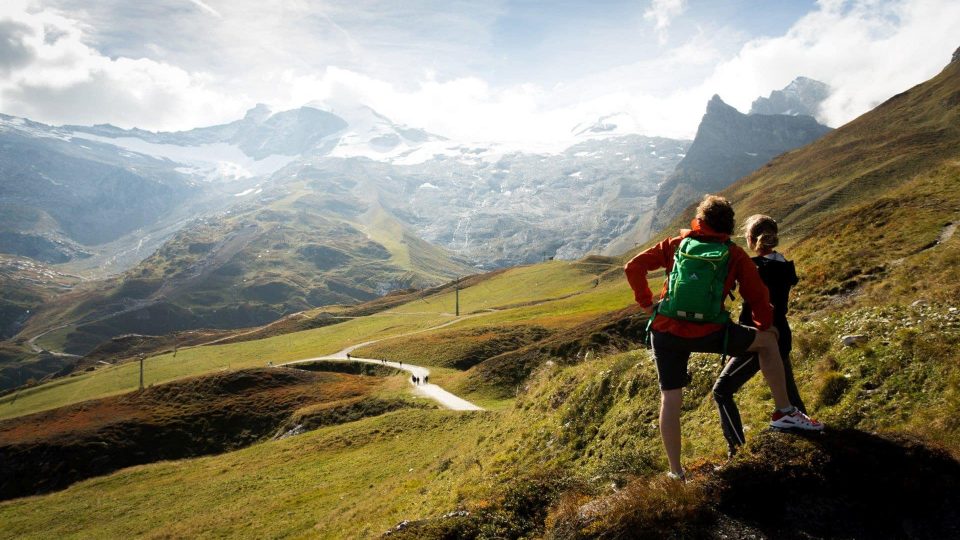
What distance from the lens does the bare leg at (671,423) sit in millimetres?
7922

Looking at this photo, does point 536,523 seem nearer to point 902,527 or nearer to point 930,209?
point 902,527

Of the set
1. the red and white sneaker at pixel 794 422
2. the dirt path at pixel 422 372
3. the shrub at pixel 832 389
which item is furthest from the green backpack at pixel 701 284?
the dirt path at pixel 422 372

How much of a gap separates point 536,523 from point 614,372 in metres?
11.4

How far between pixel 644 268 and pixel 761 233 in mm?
2452

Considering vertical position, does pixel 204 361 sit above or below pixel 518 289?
below

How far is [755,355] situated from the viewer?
8289 millimetres

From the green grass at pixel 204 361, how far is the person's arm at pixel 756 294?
340 ft

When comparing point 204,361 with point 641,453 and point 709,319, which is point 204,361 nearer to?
point 641,453

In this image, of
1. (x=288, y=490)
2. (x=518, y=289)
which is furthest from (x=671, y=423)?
(x=518, y=289)

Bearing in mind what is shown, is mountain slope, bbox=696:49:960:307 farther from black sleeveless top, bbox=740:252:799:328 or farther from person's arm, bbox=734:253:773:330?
person's arm, bbox=734:253:773:330

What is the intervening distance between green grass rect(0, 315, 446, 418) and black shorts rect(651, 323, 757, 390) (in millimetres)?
102515

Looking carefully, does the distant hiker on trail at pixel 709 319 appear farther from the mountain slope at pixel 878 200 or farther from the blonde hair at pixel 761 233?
the mountain slope at pixel 878 200

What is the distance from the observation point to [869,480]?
6270mm

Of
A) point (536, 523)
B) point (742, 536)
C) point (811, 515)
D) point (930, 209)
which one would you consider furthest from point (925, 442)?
point (930, 209)
